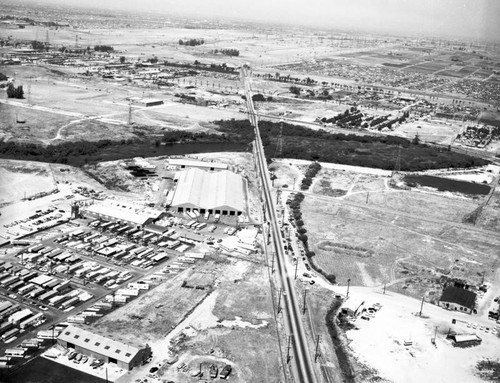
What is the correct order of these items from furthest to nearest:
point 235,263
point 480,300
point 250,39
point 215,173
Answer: point 250,39 → point 215,173 → point 235,263 → point 480,300

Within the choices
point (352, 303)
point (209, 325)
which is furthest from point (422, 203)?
point (209, 325)

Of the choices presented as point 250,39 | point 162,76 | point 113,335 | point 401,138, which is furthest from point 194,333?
point 250,39

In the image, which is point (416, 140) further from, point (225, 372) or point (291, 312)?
point (225, 372)

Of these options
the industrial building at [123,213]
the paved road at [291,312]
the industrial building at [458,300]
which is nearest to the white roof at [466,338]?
the industrial building at [458,300]

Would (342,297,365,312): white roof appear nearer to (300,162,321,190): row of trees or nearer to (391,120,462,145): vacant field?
(300,162,321,190): row of trees

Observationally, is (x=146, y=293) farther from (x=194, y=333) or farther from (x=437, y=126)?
(x=437, y=126)

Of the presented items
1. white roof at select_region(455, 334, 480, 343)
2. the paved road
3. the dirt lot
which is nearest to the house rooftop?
white roof at select_region(455, 334, 480, 343)
